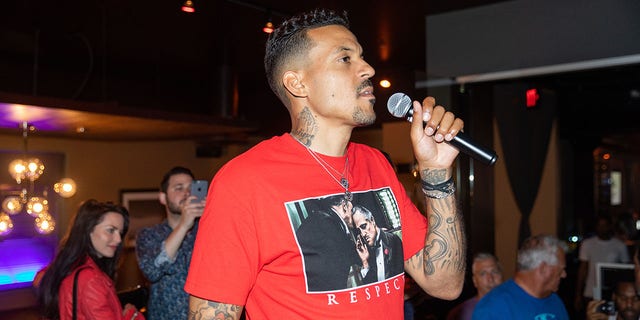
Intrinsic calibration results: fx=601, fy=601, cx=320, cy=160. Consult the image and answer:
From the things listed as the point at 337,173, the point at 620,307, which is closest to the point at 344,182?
the point at 337,173

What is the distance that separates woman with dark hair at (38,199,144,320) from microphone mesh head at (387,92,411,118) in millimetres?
1903

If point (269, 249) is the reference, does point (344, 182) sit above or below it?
above

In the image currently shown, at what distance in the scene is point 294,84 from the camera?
55.8 inches

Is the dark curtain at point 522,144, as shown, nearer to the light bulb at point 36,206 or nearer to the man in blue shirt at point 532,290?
the man in blue shirt at point 532,290

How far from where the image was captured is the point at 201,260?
1192 millimetres

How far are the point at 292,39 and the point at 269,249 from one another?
51cm

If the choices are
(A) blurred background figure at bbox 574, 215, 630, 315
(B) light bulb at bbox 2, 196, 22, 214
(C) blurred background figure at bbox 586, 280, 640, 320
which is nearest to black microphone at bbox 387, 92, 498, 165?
(C) blurred background figure at bbox 586, 280, 640, 320

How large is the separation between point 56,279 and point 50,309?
14 cm

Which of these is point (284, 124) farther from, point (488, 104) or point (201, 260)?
point (201, 260)

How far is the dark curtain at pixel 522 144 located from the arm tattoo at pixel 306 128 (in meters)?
4.85

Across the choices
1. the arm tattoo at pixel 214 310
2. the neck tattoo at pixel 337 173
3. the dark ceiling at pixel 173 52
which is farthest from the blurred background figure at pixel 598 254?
the arm tattoo at pixel 214 310

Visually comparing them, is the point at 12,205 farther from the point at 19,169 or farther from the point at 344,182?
the point at 344,182

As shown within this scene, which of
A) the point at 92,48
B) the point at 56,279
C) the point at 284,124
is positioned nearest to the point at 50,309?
the point at 56,279

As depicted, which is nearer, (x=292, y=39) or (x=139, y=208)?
(x=292, y=39)
